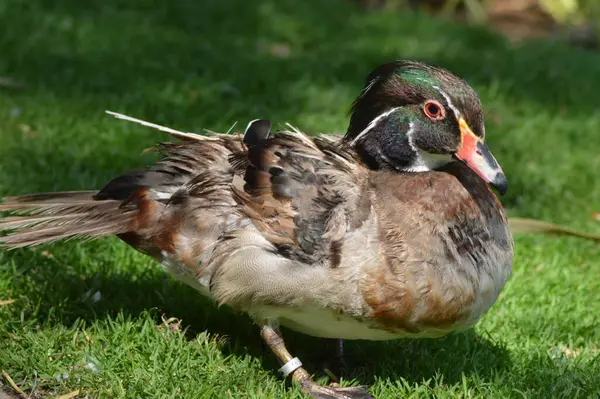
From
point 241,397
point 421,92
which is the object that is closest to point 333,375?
point 241,397

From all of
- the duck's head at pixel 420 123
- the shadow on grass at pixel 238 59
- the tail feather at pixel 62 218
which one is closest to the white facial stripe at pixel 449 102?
the duck's head at pixel 420 123

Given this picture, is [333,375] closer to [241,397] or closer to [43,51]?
[241,397]

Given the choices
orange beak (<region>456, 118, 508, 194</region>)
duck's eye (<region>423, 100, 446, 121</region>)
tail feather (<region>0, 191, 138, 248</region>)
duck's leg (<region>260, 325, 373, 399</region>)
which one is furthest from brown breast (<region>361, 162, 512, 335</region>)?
tail feather (<region>0, 191, 138, 248</region>)

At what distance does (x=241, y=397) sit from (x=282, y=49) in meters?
5.23

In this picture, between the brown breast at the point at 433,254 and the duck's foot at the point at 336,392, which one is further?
the duck's foot at the point at 336,392

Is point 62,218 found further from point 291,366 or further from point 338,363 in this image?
point 338,363

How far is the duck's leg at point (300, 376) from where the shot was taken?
4.00 metres

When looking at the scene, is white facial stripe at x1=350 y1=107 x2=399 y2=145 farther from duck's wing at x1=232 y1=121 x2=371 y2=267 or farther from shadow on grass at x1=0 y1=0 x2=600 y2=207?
shadow on grass at x1=0 y1=0 x2=600 y2=207

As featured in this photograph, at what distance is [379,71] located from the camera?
4105 mm

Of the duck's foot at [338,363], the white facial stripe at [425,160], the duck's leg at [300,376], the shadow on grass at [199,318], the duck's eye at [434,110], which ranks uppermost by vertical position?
the duck's eye at [434,110]

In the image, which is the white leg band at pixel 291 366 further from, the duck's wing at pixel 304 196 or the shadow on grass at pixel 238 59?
the shadow on grass at pixel 238 59

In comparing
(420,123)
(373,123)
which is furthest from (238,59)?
(420,123)

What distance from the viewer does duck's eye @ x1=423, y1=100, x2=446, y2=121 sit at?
3969mm

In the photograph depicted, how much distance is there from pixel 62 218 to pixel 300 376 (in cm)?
133
